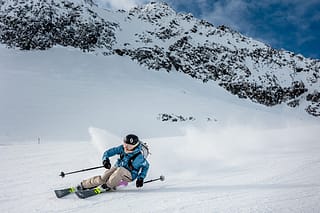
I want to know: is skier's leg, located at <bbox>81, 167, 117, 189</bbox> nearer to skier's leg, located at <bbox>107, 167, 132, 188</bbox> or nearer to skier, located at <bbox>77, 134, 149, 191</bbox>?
skier, located at <bbox>77, 134, 149, 191</bbox>

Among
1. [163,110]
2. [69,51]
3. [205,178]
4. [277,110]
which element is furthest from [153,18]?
[205,178]

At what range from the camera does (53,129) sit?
88.2 ft

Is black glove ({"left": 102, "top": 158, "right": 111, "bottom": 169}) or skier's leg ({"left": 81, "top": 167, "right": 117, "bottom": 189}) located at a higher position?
black glove ({"left": 102, "top": 158, "right": 111, "bottom": 169})

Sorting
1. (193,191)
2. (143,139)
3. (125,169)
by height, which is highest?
(143,139)

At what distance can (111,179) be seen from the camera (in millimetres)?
5246

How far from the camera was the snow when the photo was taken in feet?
15.0

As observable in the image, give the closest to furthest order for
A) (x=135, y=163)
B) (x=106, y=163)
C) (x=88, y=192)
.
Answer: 1. (x=88, y=192)
2. (x=135, y=163)
3. (x=106, y=163)

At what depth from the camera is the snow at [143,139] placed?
456 cm

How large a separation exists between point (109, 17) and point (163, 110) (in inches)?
1800

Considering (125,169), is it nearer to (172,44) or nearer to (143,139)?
(143,139)

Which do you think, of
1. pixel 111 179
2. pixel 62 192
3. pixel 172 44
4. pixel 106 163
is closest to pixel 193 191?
pixel 111 179

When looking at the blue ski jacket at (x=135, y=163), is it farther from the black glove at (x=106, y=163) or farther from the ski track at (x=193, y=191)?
the ski track at (x=193, y=191)

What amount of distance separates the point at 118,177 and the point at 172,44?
2766 inches

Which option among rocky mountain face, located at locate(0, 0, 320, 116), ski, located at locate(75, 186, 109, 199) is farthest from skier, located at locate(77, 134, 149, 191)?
rocky mountain face, located at locate(0, 0, 320, 116)
